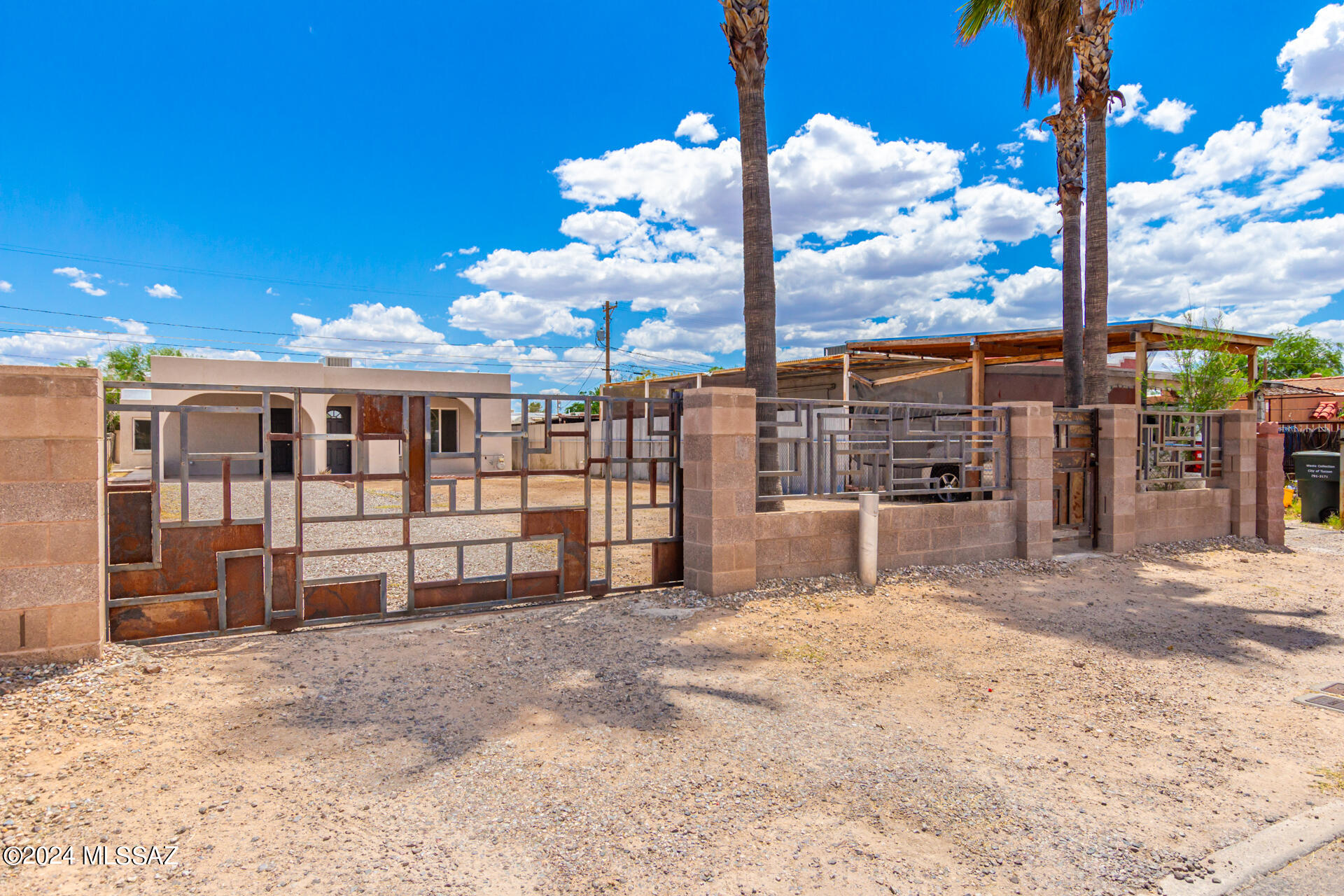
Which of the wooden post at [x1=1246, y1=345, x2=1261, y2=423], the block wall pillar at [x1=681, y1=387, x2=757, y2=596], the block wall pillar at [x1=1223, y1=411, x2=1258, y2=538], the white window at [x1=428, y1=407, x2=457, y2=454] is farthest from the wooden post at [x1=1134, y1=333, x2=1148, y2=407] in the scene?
the white window at [x1=428, y1=407, x2=457, y2=454]

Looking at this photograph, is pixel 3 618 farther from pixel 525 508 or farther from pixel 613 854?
pixel 613 854

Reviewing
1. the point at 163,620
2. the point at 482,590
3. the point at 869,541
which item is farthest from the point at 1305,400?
the point at 163,620

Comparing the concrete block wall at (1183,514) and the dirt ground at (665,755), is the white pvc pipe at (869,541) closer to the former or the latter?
the dirt ground at (665,755)

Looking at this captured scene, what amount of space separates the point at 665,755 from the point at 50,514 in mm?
4374

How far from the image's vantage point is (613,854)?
318cm

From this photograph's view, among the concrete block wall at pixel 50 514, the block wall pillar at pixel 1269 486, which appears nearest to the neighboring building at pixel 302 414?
the concrete block wall at pixel 50 514

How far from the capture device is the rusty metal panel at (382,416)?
6500 millimetres

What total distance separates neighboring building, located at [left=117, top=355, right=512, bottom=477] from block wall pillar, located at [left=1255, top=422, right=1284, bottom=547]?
18.0m

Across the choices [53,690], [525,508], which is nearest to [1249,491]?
[525,508]

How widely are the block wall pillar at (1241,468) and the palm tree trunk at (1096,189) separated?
239 centimetres

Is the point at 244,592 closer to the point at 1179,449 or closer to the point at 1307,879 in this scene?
the point at 1307,879

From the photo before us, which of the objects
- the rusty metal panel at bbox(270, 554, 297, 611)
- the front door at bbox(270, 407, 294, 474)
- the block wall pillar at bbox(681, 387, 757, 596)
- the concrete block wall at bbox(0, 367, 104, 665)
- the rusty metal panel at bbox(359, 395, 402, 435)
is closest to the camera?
the concrete block wall at bbox(0, 367, 104, 665)

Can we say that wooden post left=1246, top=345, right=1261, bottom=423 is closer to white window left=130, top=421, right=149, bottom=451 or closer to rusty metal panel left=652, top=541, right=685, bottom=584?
rusty metal panel left=652, top=541, right=685, bottom=584

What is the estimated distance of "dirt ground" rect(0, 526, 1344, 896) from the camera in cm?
313
